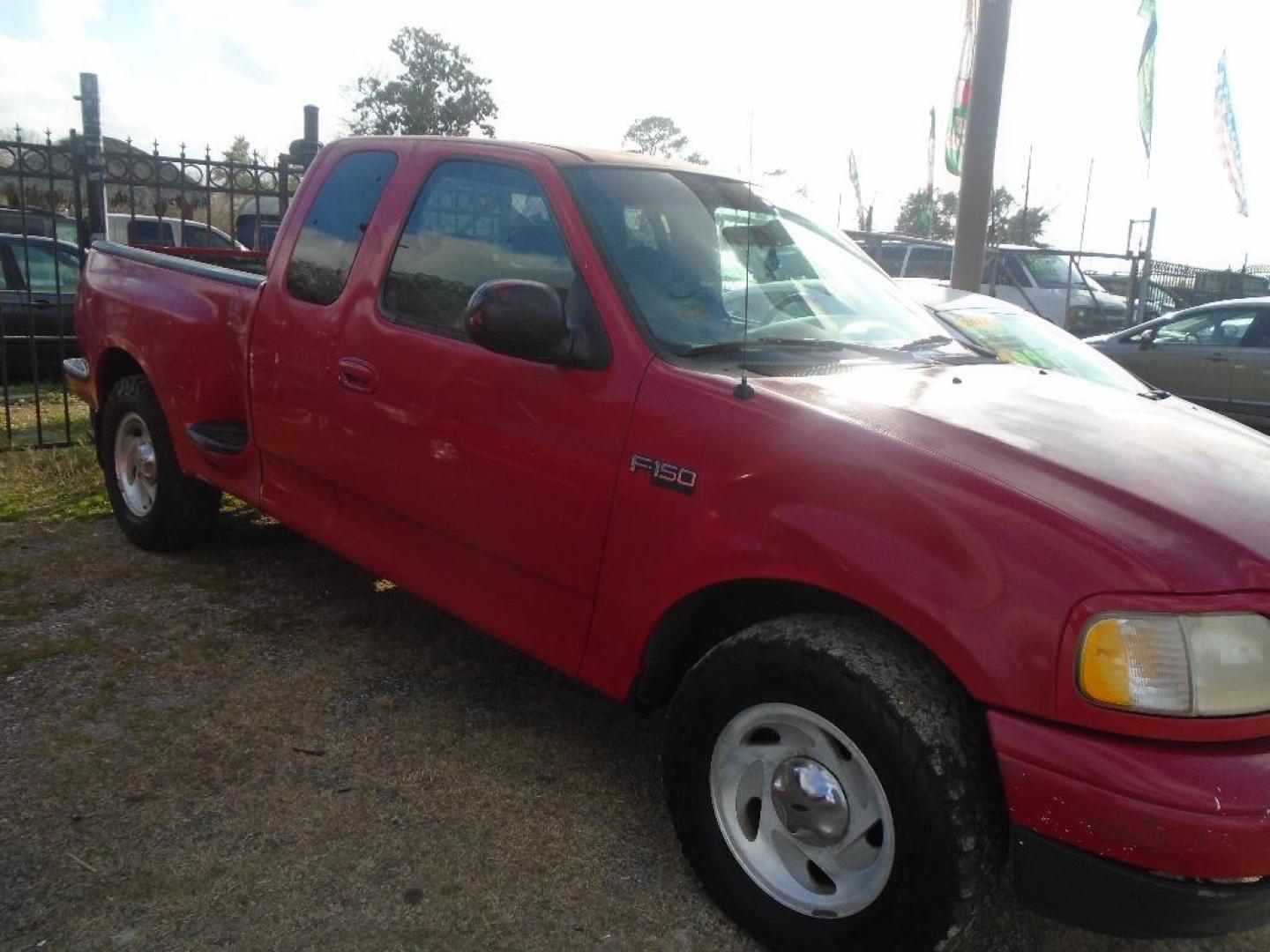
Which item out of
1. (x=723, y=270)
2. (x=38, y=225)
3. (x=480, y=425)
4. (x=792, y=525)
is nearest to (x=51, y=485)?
(x=480, y=425)

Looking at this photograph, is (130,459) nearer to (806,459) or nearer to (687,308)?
(687,308)

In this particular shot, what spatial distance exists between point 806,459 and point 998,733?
2.29ft

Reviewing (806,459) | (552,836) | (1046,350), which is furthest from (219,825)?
(1046,350)

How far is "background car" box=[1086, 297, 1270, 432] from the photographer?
33.5 ft

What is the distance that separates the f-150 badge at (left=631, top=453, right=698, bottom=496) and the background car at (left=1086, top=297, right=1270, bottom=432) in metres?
9.48

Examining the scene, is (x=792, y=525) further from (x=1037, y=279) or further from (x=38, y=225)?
(x=38, y=225)

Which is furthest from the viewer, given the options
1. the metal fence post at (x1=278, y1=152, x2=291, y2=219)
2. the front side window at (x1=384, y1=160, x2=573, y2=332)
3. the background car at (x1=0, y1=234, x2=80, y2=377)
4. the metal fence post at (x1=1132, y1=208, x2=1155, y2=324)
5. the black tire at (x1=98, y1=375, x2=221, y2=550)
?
the metal fence post at (x1=1132, y1=208, x2=1155, y2=324)

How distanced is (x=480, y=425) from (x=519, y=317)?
0.47 metres

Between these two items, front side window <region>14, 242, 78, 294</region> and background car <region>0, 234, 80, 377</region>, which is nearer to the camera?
background car <region>0, 234, 80, 377</region>

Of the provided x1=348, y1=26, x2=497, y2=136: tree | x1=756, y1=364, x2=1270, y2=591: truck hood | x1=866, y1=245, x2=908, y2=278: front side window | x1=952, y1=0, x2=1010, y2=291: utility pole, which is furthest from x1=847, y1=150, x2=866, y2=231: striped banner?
x1=348, y1=26, x2=497, y2=136: tree

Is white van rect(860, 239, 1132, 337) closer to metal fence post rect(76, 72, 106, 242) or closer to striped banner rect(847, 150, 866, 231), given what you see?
striped banner rect(847, 150, 866, 231)

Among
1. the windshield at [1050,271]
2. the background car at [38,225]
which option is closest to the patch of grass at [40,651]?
the background car at [38,225]

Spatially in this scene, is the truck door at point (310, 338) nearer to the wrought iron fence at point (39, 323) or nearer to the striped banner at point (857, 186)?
the wrought iron fence at point (39, 323)

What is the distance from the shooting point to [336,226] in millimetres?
3816
